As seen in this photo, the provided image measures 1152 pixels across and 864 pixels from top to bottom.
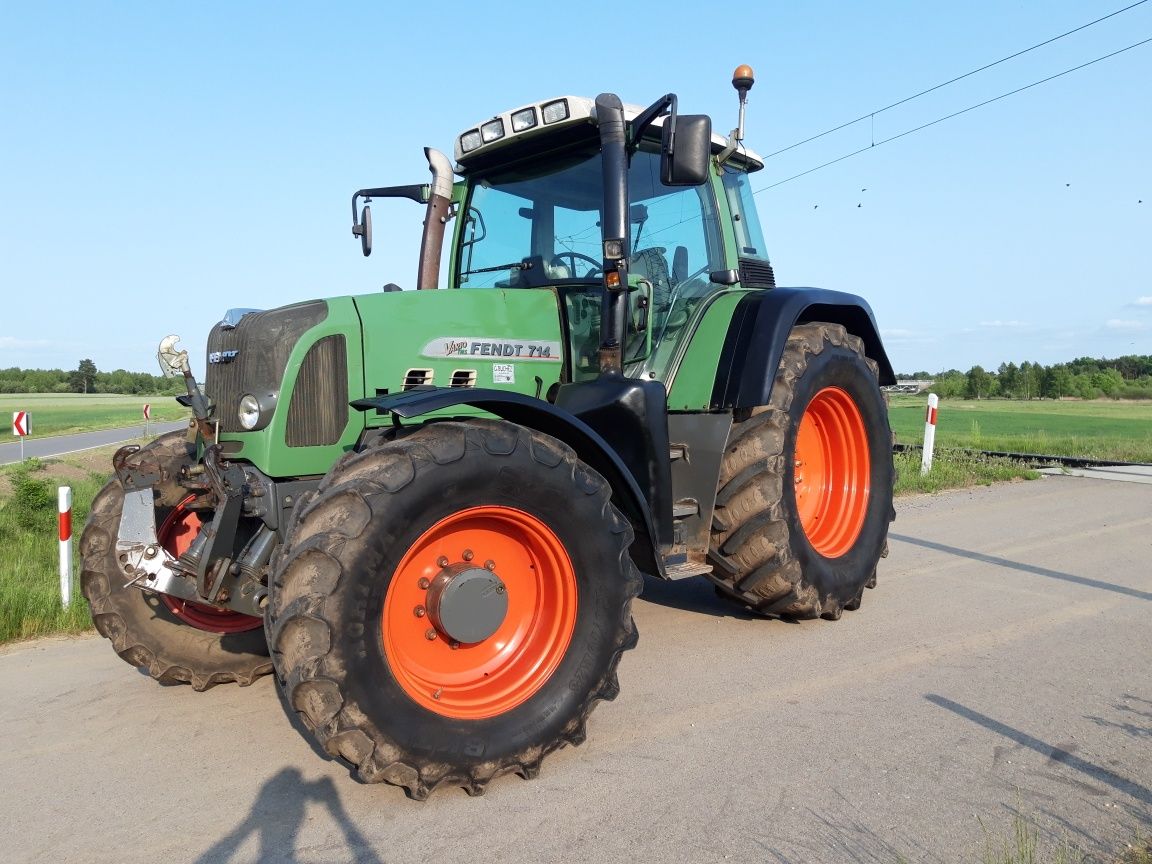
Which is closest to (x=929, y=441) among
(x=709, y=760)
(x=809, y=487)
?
(x=809, y=487)

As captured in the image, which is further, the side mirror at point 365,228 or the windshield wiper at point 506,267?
the side mirror at point 365,228

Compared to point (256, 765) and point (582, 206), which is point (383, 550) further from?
point (582, 206)

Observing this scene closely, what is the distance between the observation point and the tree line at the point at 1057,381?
58281mm

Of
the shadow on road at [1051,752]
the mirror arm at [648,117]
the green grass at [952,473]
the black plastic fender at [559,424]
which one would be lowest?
the shadow on road at [1051,752]

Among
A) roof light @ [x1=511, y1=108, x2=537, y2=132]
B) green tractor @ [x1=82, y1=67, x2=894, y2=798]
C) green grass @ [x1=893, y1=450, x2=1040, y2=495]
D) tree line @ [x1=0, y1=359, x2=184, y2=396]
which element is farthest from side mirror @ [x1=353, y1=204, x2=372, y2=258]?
tree line @ [x1=0, y1=359, x2=184, y2=396]

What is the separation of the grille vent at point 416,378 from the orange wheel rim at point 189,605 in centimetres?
117

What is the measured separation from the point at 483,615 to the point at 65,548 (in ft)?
12.2

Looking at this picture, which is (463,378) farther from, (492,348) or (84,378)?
(84,378)

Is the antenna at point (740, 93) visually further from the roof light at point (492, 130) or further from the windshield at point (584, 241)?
the roof light at point (492, 130)

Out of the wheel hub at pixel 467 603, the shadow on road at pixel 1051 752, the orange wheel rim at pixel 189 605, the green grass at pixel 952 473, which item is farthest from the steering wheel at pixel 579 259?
the green grass at pixel 952 473

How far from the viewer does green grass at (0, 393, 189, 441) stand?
4194 centimetres

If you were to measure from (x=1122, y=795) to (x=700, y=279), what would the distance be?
3.09 meters

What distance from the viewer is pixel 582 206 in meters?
4.62

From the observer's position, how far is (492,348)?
13.4ft
